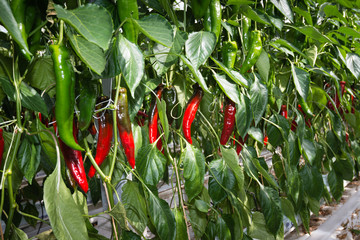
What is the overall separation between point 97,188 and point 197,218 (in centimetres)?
36

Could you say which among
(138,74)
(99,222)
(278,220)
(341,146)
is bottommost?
(99,222)

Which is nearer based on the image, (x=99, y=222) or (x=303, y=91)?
(x=303, y=91)

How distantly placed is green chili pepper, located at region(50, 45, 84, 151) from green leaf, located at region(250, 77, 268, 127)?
1.69ft

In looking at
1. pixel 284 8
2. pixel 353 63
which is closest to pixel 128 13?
pixel 284 8

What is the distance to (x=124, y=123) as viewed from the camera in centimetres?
65

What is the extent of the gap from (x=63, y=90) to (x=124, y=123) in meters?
0.16

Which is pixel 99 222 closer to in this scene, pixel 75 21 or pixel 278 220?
pixel 278 220

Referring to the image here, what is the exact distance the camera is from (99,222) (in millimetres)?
1974

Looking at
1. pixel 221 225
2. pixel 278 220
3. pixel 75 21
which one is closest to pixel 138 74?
pixel 75 21

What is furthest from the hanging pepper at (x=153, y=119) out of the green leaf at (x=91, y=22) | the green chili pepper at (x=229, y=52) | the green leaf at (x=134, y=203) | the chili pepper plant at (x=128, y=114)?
the green leaf at (x=91, y=22)

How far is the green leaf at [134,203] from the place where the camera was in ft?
2.29

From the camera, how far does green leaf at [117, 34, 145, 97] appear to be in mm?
530

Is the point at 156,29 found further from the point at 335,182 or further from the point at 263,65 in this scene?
the point at 335,182

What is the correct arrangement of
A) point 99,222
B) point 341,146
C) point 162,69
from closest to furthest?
point 162,69 < point 341,146 < point 99,222
